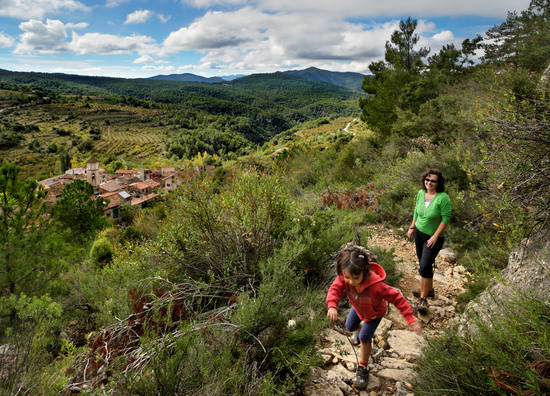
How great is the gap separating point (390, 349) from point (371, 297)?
2.80 feet

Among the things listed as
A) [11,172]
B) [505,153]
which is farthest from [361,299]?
[11,172]

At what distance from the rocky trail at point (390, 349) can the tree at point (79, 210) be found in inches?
722

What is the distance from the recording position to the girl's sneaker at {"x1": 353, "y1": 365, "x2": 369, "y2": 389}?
7.11ft

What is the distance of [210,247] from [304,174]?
863 cm

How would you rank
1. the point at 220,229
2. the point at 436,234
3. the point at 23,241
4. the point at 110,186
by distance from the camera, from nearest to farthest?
the point at 436,234 → the point at 220,229 → the point at 23,241 → the point at 110,186

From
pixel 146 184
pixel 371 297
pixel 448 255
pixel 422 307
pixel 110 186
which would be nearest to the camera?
pixel 371 297

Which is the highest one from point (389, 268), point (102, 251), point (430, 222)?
point (430, 222)

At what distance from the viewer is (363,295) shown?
7.23ft

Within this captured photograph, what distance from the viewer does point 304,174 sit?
1157 centimetres

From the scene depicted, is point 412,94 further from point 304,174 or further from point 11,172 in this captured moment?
point 11,172

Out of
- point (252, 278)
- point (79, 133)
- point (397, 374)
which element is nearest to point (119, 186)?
point (252, 278)

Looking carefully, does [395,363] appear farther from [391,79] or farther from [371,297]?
[391,79]

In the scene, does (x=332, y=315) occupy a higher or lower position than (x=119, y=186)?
higher

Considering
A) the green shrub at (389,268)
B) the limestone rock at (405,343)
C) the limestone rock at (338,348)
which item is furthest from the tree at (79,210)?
the limestone rock at (405,343)
